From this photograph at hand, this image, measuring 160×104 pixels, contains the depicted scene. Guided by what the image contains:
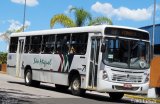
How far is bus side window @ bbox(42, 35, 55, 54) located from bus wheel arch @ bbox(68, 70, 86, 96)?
241cm

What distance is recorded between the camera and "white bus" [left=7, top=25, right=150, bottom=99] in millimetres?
20141

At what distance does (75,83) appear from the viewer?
21969 mm

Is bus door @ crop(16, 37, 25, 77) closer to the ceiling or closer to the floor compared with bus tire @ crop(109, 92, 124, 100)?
closer to the ceiling

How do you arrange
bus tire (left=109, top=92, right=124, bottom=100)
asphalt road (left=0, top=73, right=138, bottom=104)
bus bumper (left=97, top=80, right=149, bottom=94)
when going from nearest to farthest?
asphalt road (left=0, top=73, right=138, bottom=104)
bus bumper (left=97, top=80, right=149, bottom=94)
bus tire (left=109, top=92, right=124, bottom=100)

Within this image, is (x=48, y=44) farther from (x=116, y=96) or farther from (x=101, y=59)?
(x=101, y=59)

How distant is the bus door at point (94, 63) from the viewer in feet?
67.3

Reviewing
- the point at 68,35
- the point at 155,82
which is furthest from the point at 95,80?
the point at 155,82

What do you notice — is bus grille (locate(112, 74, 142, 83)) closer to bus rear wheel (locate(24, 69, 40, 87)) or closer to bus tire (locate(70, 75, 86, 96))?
bus tire (locate(70, 75, 86, 96))

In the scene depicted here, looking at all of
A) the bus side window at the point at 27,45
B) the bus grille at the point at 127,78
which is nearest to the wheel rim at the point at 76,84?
the bus grille at the point at 127,78

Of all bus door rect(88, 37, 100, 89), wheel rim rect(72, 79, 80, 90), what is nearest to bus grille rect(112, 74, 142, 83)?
bus door rect(88, 37, 100, 89)

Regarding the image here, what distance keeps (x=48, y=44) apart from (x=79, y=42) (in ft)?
10.7

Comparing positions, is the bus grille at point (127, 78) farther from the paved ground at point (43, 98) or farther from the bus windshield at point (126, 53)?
the paved ground at point (43, 98)

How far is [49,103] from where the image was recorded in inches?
658

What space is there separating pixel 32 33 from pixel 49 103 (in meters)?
10.6
